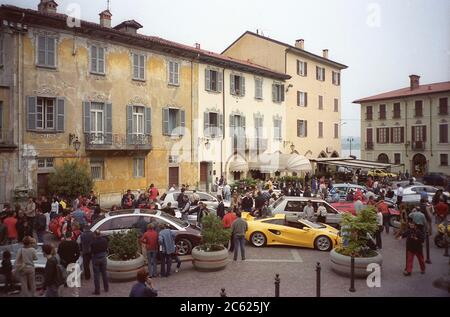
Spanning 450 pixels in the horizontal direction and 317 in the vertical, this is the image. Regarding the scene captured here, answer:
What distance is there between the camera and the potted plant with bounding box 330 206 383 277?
9758mm

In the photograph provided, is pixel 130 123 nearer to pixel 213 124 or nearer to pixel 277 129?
pixel 213 124

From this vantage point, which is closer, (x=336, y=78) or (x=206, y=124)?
(x=206, y=124)

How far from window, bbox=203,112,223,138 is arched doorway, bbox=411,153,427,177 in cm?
2481

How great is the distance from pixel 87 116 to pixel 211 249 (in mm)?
13709

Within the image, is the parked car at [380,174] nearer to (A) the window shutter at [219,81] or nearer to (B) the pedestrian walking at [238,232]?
(A) the window shutter at [219,81]

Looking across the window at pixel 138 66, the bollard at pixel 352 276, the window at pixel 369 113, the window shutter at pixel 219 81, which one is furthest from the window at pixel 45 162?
the window at pixel 369 113

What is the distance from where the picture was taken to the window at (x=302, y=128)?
37.0m

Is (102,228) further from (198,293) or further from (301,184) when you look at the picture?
(301,184)

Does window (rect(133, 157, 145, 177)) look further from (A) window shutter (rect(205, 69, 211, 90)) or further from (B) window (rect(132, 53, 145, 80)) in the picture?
(A) window shutter (rect(205, 69, 211, 90))

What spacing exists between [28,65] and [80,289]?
14.1 meters

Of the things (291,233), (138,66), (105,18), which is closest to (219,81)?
(138,66)

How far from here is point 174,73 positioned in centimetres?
2569

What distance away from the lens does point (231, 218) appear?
12.7m
